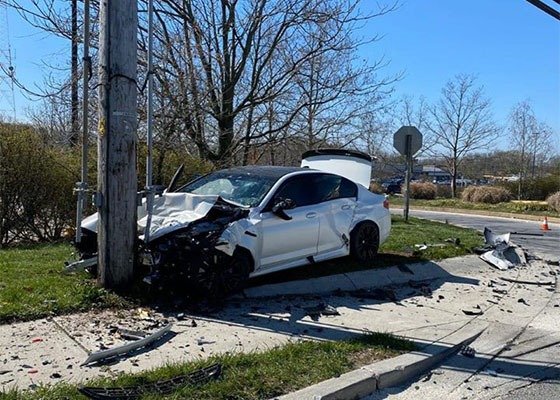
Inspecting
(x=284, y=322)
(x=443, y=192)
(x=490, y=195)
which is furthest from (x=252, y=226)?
(x=443, y=192)

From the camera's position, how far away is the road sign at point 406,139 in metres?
15.9

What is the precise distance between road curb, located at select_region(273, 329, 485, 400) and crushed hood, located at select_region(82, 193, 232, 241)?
2796 mm

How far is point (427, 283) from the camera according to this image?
8.42 meters

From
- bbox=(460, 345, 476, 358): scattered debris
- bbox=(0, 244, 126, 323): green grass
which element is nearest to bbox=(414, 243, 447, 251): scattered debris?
bbox=(460, 345, 476, 358): scattered debris

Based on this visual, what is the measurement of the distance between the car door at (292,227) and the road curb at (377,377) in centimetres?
238

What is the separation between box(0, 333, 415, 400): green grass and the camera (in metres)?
3.85

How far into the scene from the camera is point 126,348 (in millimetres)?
4641

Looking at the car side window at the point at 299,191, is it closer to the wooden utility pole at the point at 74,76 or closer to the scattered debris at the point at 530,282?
the scattered debris at the point at 530,282

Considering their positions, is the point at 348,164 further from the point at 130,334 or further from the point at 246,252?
the point at 130,334

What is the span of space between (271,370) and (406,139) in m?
12.7

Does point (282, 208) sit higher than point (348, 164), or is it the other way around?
point (348, 164)

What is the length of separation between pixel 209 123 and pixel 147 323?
10.0 meters

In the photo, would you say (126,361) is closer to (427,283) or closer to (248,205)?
(248,205)

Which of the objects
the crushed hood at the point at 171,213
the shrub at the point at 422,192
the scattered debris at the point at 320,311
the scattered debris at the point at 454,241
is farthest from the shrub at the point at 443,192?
the crushed hood at the point at 171,213
